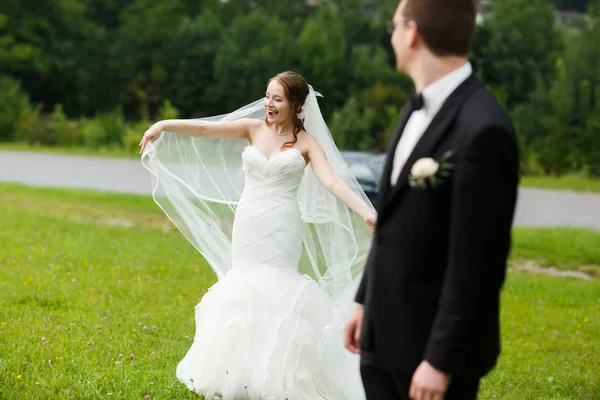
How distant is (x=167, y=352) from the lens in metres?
7.23

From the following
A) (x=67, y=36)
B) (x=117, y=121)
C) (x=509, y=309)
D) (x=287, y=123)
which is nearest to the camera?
(x=287, y=123)

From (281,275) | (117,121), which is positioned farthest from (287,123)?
(117,121)

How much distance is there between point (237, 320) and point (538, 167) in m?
31.5

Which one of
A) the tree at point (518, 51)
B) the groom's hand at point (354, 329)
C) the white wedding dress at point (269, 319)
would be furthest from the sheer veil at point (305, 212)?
the tree at point (518, 51)

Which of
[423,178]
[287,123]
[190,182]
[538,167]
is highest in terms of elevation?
[423,178]

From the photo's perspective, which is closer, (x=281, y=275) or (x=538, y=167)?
(x=281, y=275)

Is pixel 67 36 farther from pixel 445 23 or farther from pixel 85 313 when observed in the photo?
pixel 445 23

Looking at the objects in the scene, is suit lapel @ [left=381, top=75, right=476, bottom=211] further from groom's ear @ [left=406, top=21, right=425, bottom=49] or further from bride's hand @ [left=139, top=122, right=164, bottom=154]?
bride's hand @ [left=139, top=122, right=164, bottom=154]

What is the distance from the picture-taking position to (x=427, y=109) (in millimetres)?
2988

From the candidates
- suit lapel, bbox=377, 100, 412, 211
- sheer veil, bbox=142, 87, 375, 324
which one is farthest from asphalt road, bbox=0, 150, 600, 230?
suit lapel, bbox=377, 100, 412, 211

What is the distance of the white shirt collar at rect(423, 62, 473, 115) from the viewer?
2.94 metres

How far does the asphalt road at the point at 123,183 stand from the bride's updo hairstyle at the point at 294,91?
13603 millimetres

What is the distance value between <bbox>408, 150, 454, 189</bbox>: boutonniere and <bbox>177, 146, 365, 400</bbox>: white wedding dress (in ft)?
10.7

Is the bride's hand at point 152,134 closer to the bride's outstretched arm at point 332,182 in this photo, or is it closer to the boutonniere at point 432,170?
the bride's outstretched arm at point 332,182
